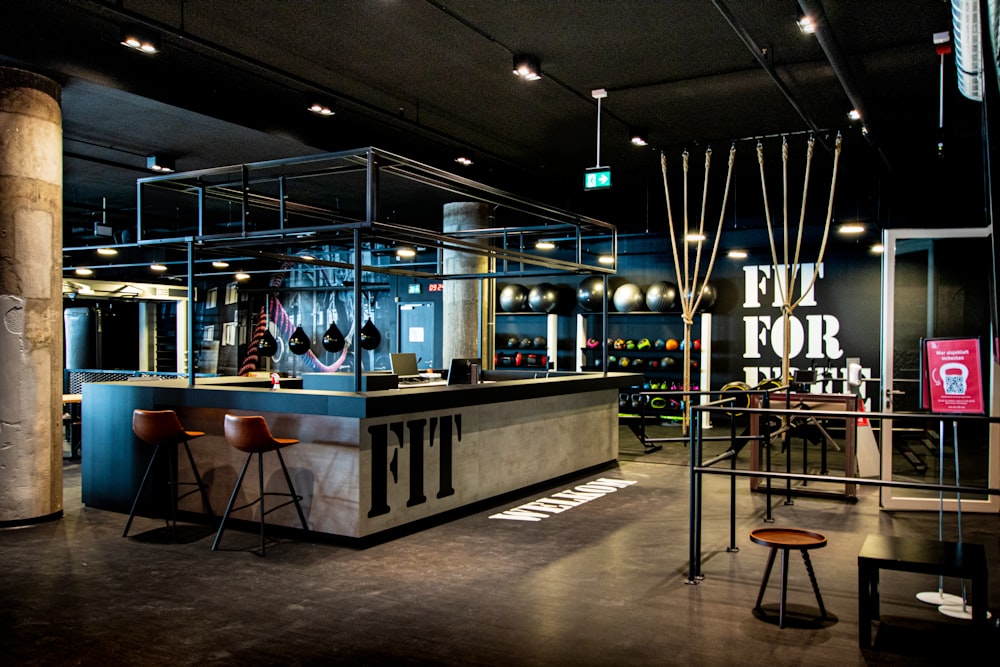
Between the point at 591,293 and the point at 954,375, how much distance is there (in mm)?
6223

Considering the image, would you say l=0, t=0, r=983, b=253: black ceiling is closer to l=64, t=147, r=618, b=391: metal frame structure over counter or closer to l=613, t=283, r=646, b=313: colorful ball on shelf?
l=64, t=147, r=618, b=391: metal frame structure over counter

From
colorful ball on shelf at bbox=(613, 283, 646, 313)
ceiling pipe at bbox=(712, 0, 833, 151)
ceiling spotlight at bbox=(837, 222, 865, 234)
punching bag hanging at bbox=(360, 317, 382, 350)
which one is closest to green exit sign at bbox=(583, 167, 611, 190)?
ceiling pipe at bbox=(712, 0, 833, 151)

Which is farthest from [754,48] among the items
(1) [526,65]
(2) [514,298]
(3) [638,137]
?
(2) [514,298]

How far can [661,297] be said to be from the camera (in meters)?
10.7

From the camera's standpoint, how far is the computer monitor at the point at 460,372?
255 inches

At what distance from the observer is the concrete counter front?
4.93 m

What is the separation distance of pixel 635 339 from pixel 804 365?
8.22ft

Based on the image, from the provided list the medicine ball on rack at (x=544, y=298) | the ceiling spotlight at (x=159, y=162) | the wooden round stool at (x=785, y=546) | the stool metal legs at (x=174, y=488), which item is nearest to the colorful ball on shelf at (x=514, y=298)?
the medicine ball on rack at (x=544, y=298)

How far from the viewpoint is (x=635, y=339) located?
39.7 feet

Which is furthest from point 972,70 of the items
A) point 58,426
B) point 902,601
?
point 58,426

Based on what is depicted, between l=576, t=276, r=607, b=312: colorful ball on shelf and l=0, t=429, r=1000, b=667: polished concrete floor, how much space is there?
5.68m

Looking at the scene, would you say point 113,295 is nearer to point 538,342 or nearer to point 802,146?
point 538,342

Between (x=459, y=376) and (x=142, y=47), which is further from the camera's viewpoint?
(x=459, y=376)

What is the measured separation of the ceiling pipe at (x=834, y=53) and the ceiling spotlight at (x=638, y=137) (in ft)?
6.90
